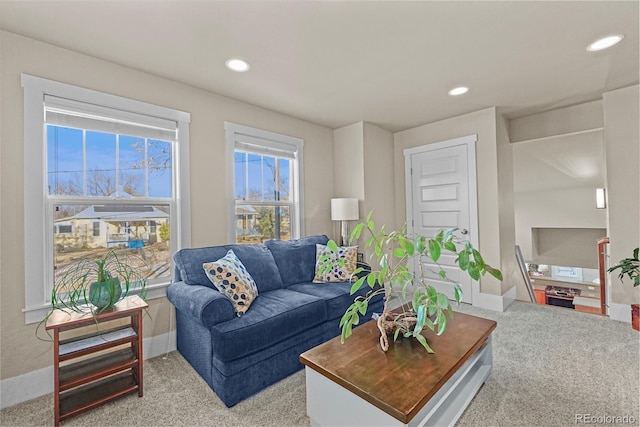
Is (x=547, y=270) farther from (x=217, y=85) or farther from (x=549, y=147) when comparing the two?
(x=217, y=85)

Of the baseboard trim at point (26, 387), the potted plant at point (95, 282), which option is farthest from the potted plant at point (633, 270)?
the baseboard trim at point (26, 387)

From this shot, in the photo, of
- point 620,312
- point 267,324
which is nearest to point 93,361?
point 267,324

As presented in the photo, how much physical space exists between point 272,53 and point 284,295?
1.93 m

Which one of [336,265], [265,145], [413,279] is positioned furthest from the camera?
[265,145]

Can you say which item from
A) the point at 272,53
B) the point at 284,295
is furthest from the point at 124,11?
the point at 284,295

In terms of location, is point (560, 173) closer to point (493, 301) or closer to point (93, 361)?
point (493, 301)

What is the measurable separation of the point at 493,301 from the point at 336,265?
6.64ft

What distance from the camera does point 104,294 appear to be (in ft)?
5.91

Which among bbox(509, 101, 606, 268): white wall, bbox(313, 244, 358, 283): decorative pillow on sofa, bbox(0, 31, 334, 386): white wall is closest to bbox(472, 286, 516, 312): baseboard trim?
bbox(313, 244, 358, 283): decorative pillow on sofa

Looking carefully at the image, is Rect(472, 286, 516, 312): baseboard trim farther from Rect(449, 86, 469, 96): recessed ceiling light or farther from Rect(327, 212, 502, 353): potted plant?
Rect(449, 86, 469, 96): recessed ceiling light

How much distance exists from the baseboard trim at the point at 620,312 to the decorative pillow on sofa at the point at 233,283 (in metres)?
3.68

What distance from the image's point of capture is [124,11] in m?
1.72

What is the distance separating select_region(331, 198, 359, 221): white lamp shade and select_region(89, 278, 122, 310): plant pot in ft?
7.91

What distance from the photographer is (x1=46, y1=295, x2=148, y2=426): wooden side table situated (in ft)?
5.37
